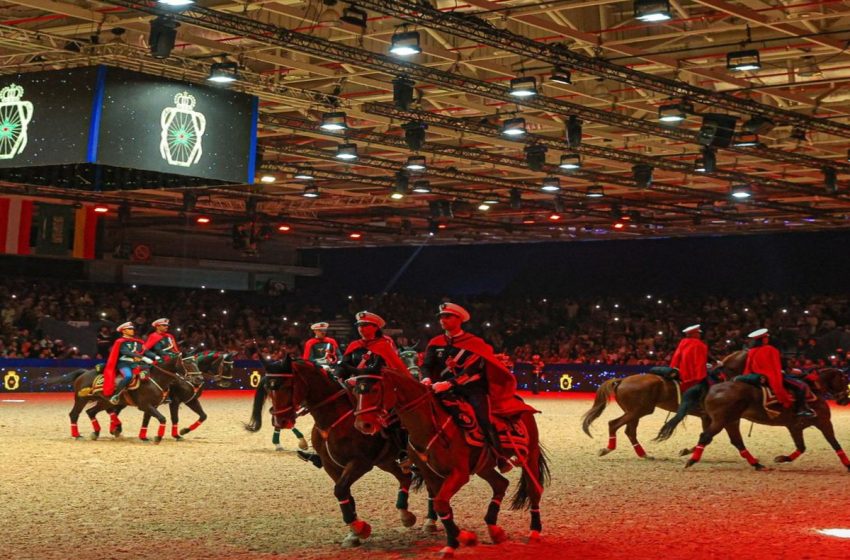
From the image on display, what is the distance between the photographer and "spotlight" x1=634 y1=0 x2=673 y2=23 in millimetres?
14312

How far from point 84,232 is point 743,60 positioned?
27.1 metres

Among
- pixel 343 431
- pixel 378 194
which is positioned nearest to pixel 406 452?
pixel 343 431

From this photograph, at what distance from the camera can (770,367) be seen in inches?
634

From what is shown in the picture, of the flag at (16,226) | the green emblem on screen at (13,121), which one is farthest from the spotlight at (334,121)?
the flag at (16,226)

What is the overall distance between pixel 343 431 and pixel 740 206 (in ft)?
103

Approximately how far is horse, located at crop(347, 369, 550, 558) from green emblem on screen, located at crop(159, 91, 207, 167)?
6.60m

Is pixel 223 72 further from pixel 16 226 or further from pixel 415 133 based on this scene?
pixel 16 226

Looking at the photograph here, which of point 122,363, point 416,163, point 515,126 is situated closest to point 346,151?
point 416,163

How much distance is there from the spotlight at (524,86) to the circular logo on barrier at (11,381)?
66.8ft

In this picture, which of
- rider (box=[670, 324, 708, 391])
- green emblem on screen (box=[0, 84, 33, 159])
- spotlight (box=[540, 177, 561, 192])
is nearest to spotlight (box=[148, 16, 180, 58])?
green emblem on screen (box=[0, 84, 33, 159])

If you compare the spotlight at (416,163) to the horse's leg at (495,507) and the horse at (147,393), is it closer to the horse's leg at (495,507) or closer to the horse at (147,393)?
the horse at (147,393)

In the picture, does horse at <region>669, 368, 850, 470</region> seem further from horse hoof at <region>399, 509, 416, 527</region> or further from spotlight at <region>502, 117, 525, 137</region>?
spotlight at <region>502, 117, 525, 137</region>

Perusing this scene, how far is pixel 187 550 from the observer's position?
9.47 meters

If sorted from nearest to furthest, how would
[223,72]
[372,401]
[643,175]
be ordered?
[372,401] → [223,72] → [643,175]
